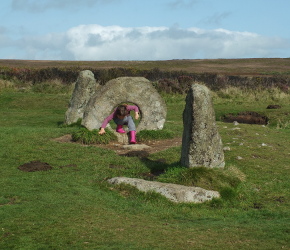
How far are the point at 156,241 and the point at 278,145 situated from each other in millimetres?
11785

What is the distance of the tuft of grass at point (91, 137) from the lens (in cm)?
2047

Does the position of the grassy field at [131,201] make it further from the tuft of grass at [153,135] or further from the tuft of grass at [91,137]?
the tuft of grass at [153,135]

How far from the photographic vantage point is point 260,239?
10266mm

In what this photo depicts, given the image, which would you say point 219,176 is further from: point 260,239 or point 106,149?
point 106,149

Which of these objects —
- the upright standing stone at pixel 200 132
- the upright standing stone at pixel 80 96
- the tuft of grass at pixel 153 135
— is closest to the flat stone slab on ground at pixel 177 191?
the upright standing stone at pixel 200 132

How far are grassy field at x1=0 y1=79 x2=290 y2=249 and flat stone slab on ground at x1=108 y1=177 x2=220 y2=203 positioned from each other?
0.62 ft

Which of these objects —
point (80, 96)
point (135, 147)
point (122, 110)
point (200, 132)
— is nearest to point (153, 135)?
point (122, 110)

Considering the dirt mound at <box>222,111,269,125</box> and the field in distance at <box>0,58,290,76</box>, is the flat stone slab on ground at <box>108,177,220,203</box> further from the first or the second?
the field in distance at <box>0,58,290,76</box>

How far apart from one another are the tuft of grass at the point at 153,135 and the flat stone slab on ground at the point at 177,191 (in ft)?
25.7

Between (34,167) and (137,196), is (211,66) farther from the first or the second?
(137,196)

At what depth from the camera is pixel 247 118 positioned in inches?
1232

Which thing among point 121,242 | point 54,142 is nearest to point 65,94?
point 54,142

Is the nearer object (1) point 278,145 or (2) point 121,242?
(2) point 121,242

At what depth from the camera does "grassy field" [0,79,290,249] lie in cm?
1009
